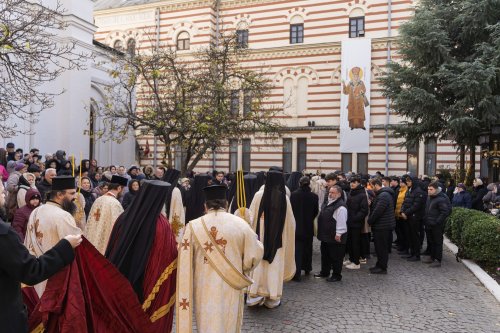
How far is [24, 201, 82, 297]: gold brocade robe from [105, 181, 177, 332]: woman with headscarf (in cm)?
66

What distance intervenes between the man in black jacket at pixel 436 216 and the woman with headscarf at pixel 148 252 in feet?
25.3

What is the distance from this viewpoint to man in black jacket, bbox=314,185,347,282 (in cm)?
895

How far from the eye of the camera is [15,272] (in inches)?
120

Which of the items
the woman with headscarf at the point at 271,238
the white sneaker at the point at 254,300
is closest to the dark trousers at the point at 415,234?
the woman with headscarf at the point at 271,238

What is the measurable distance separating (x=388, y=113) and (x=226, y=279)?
25.2m

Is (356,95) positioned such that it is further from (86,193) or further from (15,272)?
(15,272)

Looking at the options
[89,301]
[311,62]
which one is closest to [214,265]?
[89,301]

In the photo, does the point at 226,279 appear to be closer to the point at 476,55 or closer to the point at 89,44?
the point at 476,55

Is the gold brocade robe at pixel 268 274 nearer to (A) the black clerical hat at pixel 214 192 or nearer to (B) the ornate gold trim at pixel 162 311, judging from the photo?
(B) the ornate gold trim at pixel 162 311

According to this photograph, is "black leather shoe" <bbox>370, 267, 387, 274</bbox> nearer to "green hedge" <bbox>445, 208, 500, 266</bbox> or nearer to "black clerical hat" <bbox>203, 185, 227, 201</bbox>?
"green hedge" <bbox>445, 208, 500, 266</bbox>

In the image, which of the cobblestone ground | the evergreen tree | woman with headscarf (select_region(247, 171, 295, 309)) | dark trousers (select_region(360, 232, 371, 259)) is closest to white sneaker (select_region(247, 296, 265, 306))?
woman with headscarf (select_region(247, 171, 295, 309))

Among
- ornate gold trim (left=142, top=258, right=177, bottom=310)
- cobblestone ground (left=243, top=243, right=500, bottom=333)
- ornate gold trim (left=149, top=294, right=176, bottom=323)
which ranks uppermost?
ornate gold trim (left=142, top=258, right=177, bottom=310)

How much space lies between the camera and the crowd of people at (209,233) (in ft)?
15.2

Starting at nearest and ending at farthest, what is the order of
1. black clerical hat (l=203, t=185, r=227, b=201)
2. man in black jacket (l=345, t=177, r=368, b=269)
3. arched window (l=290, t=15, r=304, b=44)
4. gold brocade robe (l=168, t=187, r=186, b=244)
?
black clerical hat (l=203, t=185, r=227, b=201) → gold brocade robe (l=168, t=187, r=186, b=244) → man in black jacket (l=345, t=177, r=368, b=269) → arched window (l=290, t=15, r=304, b=44)
